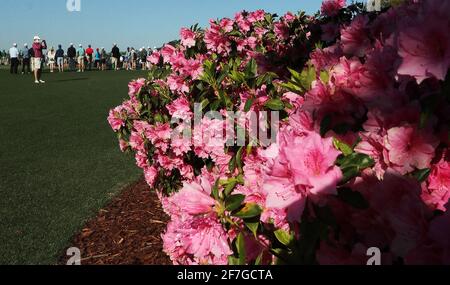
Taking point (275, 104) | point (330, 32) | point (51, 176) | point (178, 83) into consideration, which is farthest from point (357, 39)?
point (51, 176)

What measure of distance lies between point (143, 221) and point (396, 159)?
11.0 ft

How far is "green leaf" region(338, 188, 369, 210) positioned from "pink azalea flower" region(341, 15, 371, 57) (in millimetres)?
887

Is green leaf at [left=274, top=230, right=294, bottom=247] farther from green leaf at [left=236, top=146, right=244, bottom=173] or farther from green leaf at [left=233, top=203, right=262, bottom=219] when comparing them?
green leaf at [left=236, top=146, right=244, bottom=173]

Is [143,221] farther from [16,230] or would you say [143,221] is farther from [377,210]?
[377,210]

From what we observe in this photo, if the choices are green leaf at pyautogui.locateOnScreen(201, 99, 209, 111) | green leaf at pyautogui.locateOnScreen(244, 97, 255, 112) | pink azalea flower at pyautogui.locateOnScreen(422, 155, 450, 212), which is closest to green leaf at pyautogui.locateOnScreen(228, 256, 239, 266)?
pink azalea flower at pyautogui.locateOnScreen(422, 155, 450, 212)

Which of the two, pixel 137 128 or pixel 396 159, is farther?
pixel 137 128

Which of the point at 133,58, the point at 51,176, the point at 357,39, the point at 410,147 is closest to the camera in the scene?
the point at 410,147

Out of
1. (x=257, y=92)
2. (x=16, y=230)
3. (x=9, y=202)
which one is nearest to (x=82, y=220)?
(x=16, y=230)

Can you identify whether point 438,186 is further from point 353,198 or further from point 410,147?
point 353,198

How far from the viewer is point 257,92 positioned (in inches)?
95.3

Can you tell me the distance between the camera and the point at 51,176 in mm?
5695

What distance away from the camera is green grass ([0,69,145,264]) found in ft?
12.4

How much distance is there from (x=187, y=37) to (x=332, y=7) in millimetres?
1476

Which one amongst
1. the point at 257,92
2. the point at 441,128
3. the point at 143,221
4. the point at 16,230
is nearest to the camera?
the point at 441,128
